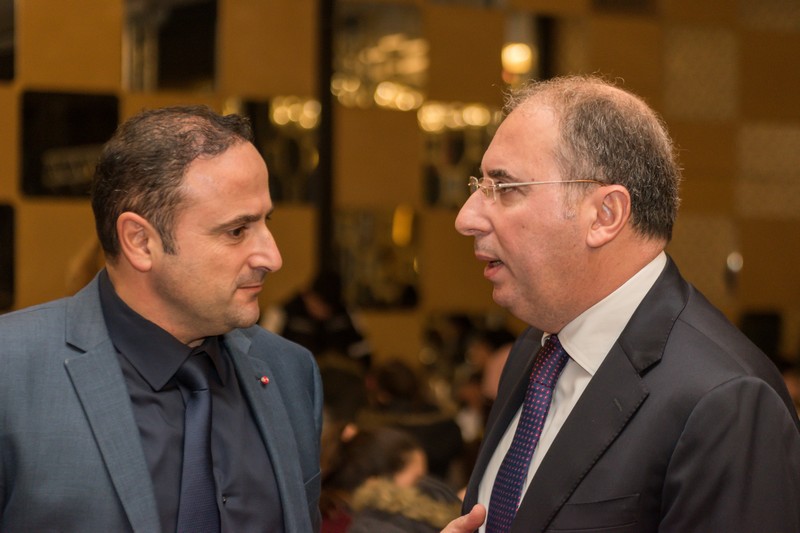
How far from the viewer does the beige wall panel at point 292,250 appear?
6898mm

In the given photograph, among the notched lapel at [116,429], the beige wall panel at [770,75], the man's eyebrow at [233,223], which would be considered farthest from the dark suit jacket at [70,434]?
the beige wall panel at [770,75]

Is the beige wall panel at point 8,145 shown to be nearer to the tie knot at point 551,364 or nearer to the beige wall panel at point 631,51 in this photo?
the beige wall panel at point 631,51

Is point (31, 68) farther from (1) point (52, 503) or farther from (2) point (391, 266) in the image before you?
(1) point (52, 503)

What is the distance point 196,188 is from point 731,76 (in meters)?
7.18

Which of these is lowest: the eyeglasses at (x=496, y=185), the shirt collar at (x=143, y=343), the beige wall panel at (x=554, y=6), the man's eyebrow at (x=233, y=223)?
the shirt collar at (x=143, y=343)

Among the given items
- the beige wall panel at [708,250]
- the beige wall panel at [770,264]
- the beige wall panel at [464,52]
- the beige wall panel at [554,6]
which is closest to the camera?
the beige wall panel at [464,52]

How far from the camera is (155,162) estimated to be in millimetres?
1762

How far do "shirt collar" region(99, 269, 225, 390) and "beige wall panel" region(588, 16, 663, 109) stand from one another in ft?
20.9

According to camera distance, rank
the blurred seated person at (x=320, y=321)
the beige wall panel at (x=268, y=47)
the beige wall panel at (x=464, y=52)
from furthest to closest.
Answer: the beige wall panel at (x=464, y=52) → the beige wall panel at (x=268, y=47) → the blurred seated person at (x=320, y=321)

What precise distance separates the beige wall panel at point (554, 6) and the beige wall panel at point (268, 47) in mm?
1567

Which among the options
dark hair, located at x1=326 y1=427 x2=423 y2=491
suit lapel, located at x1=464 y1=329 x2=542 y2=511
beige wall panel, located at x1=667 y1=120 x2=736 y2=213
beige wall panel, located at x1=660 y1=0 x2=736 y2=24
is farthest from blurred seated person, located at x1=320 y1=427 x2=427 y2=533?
beige wall panel, located at x1=660 y1=0 x2=736 y2=24

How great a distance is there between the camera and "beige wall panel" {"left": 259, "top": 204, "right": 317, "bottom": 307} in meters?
6.90

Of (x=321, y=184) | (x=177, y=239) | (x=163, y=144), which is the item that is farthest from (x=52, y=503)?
(x=321, y=184)

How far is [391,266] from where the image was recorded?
7.31 meters
